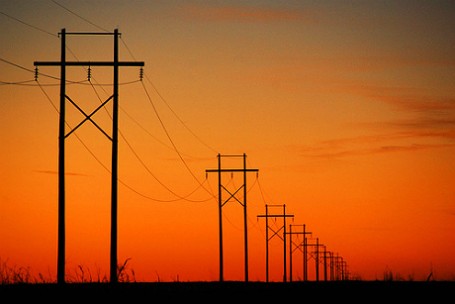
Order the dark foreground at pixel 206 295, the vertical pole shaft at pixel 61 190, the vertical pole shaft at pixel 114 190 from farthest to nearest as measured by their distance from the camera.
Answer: the vertical pole shaft at pixel 114 190, the vertical pole shaft at pixel 61 190, the dark foreground at pixel 206 295

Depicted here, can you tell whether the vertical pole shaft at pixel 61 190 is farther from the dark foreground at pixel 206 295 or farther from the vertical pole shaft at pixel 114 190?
the vertical pole shaft at pixel 114 190

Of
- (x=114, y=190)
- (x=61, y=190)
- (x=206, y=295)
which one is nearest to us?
(x=206, y=295)

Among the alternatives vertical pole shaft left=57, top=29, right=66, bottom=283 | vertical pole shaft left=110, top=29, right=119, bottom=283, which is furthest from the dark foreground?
vertical pole shaft left=110, top=29, right=119, bottom=283

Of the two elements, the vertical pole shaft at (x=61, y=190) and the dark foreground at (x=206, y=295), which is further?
the vertical pole shaft at (x=61, y=190)

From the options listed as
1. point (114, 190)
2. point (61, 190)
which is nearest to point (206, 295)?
point (61, 190)

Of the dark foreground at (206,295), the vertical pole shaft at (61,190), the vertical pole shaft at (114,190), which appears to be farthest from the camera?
the vertical pole shaft at (114,190)

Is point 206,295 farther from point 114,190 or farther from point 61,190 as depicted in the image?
point 114,190

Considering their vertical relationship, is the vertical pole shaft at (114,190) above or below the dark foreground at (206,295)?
above

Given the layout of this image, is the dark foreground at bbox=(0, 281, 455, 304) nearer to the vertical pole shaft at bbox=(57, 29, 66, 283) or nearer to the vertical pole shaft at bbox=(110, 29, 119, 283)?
the vertical pole shaft at bbox=(57, 29, 66, 283)

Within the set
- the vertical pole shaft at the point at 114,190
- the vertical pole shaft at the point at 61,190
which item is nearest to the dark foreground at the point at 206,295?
the vertical pole shaft at the point at 61,190

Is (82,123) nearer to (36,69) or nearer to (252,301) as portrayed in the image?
(36,69)

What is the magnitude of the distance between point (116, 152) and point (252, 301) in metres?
11.1

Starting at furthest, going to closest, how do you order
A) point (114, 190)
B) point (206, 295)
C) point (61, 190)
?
1. point (114, 190)
2. point (61, 190)
3. point (206, 295)

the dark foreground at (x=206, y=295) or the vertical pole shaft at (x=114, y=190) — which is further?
the vertical pole shaft at (x=114, y=190)
